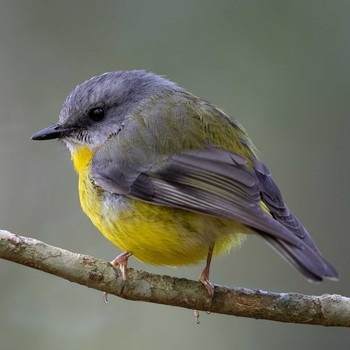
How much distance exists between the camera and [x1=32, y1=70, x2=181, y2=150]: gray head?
5.09 m

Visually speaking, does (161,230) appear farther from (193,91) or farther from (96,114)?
(193,91)

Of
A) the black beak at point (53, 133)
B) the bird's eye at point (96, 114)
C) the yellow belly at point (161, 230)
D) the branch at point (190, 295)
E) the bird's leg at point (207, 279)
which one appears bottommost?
the branch at point (190, 295)

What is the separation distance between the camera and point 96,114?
517cm

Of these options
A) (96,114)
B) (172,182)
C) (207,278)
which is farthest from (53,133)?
(207,278)

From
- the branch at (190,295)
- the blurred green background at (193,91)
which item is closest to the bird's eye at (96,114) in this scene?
the branch at (190,295)

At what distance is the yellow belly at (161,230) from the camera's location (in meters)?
4.32

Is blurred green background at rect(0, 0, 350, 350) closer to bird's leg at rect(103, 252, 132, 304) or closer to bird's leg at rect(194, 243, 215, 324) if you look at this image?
bird's leg at rect(194, 243, 215, 324)

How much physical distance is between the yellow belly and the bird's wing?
0.07m

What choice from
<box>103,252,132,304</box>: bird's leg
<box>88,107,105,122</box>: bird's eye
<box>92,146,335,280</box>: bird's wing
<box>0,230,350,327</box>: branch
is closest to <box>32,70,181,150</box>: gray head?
<box>88,107,105,122</box>: bird's eye

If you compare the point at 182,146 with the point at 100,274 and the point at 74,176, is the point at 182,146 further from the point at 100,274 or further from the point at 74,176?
the point at 74,176

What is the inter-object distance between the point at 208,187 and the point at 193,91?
2.60 meters

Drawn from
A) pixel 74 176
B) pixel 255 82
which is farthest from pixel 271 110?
pixel 74 176

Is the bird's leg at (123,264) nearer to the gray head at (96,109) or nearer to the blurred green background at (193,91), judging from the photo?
the gray head at (96,109)

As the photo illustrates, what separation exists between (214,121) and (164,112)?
0.31 meters
